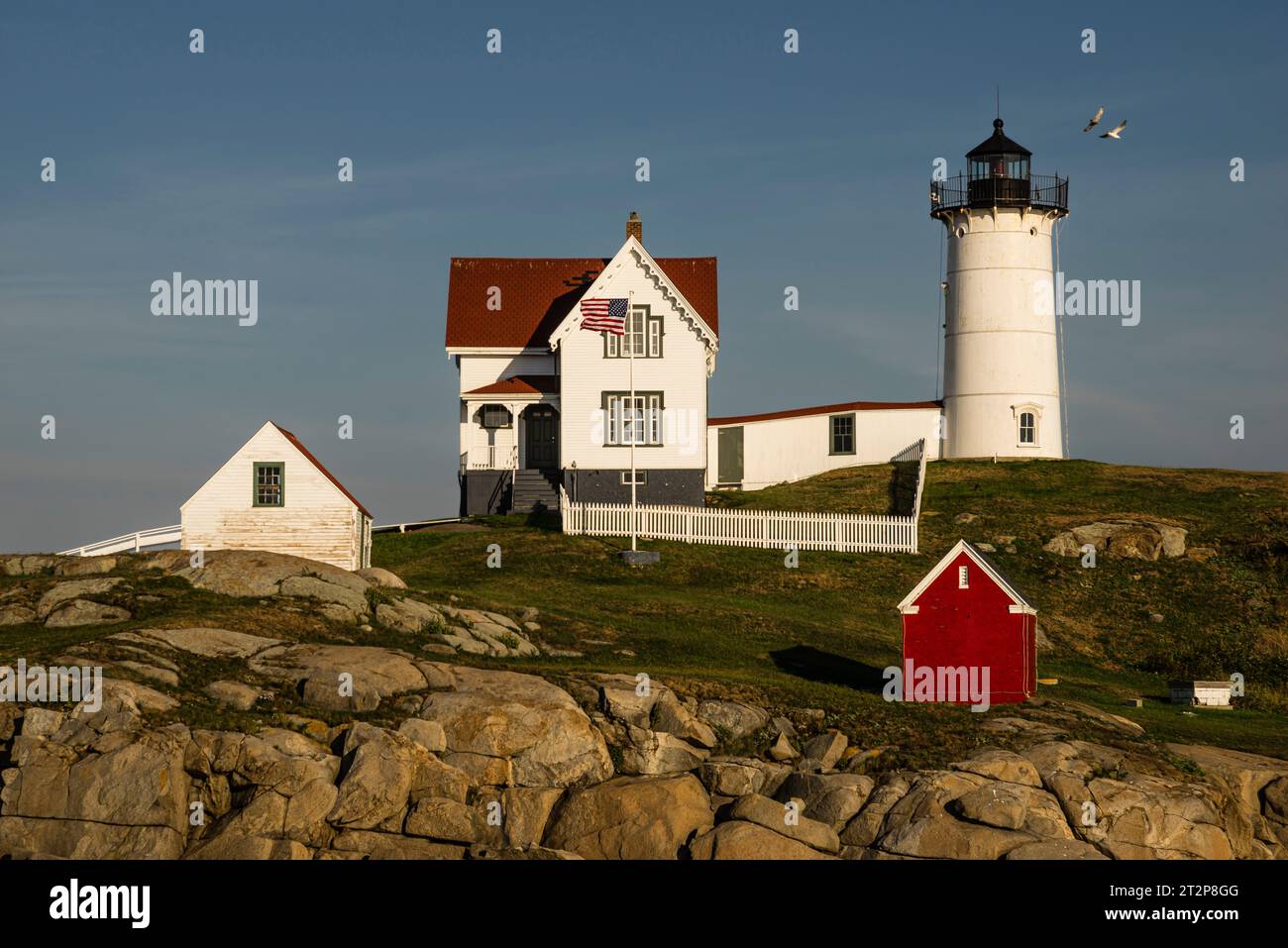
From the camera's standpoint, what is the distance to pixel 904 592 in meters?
43.6

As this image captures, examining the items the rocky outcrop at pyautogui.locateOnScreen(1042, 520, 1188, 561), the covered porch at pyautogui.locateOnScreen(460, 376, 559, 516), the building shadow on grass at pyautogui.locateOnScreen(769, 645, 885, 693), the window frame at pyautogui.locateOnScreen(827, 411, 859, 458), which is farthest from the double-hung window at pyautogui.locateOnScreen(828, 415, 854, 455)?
the building shadow on grass at pyautogui.locateOnScreen(769, 645, 885, 693)

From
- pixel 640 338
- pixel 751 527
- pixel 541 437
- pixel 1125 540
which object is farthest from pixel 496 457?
pixel 1125 540

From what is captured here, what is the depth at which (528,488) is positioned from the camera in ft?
179

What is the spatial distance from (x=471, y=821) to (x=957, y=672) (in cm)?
1186

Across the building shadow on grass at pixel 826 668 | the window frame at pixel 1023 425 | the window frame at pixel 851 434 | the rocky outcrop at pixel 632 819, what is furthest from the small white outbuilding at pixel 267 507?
the window frame at pixel 1023 425

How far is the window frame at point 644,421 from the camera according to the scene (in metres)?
52.6

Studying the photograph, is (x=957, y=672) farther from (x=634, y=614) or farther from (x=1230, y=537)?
(x=1230, y=537)

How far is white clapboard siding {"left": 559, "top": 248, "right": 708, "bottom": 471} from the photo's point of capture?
52.3 meters

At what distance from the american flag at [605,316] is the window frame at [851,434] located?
558 inches

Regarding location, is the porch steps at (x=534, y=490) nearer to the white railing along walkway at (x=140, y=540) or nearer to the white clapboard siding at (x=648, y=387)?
the white clapboard siding at (x=648, y=387)

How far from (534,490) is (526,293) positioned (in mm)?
8123

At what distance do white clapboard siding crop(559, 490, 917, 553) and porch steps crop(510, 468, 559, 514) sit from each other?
4055mm
